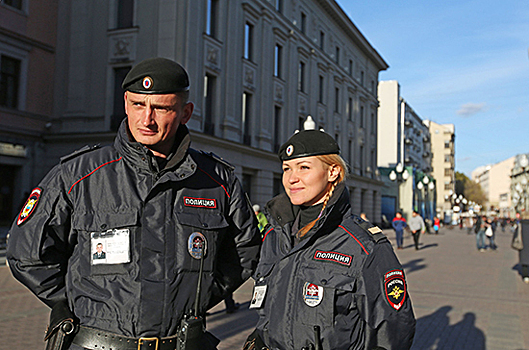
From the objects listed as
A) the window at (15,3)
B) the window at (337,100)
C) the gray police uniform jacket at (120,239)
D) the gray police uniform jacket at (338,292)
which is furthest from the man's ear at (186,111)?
the window at (337,100)

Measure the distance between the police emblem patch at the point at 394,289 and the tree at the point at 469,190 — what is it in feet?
Result: 390

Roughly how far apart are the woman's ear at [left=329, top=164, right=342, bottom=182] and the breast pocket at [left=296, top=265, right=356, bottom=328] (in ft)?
1.72

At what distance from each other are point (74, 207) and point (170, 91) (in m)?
0.73

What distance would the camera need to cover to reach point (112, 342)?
7.06 ft

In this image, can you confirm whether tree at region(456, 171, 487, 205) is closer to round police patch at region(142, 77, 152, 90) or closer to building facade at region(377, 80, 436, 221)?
building facade at region(377, 80, 436, 221)

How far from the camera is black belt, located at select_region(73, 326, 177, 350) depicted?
215 centimetres

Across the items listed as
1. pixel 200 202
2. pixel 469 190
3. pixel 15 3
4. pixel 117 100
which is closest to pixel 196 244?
pixel 200 202

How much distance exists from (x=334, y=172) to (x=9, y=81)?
20.1m

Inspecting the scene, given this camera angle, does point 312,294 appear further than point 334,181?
No

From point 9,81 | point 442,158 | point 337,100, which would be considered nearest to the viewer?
point 9,81

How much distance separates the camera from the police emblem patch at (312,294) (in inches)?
91.6

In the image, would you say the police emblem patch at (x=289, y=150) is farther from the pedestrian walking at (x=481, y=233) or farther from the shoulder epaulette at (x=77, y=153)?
the pedestrian walking at (x=481, y=233)

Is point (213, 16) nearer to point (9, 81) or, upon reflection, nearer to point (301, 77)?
point (9, 81)

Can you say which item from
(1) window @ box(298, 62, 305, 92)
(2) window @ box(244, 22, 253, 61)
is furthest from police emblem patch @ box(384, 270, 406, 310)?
(1) window @ box(298, 62, 305, 92)
